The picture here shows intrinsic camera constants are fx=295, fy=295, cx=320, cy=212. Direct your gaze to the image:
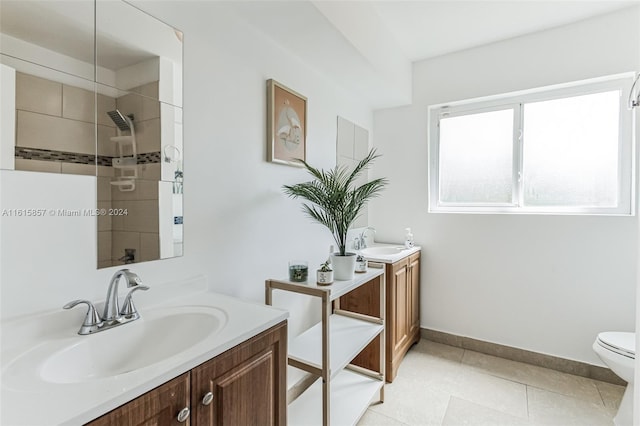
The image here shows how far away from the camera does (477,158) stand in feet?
8.66

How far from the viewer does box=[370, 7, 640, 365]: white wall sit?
2.09 metres

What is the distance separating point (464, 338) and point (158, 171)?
107 inches

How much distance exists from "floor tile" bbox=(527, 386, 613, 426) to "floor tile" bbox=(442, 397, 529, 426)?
0.13m

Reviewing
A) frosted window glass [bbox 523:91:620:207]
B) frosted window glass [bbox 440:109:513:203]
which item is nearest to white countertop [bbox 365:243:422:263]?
frosted window glass [bbox 440:109:513:203]

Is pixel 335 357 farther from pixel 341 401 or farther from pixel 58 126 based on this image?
pixel 58 126

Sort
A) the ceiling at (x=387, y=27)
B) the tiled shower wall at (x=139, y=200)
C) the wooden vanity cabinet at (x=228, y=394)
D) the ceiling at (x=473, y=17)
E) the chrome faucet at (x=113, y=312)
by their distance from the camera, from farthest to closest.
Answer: the ceiling at (x=473, y=17) → the ceiling at (x=387, y=27) → the tiled shower wall at (x=139, y=200) → the chrome faucet at (x=113, y=312) → the wooden vanity cabinet at (x=228, y=394)

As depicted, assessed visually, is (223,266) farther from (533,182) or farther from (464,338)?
(533,182)

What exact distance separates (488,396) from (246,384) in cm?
184

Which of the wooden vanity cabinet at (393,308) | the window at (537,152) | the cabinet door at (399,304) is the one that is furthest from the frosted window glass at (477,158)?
the cabinet door at (399,304)

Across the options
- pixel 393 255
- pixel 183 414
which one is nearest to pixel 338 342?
pixel 393 255

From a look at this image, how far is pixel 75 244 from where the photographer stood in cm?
97

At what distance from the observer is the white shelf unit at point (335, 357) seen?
1416mm

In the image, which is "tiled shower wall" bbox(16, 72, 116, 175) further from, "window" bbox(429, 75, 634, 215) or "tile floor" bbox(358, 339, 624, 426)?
"window" bbox(429, 75, 634, 215)

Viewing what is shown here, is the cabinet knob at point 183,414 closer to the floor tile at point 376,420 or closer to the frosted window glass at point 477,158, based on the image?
the floor tile at point 376,420
